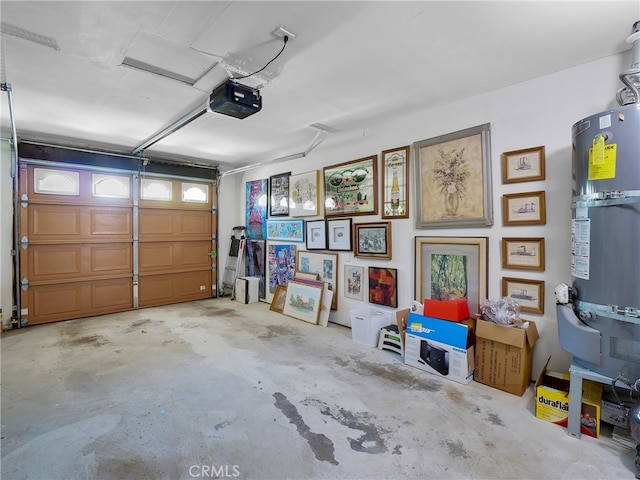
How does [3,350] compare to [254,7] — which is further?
[3,350]

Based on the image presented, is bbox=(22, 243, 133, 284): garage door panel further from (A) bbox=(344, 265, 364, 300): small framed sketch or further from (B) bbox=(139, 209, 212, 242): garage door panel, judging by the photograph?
(A) bbox=(344, 265, 364, 300): small framed sketch

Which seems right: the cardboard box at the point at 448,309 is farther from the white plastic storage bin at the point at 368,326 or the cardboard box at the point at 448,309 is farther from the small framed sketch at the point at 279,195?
the small framed sketch at the point at 279,195

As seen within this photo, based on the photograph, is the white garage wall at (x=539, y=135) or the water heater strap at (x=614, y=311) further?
the white garage wall at (x=539, y=135)

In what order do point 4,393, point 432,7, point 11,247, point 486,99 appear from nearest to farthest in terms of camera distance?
point 432,7 < point 4,393 < point 486,99 < point 11,247

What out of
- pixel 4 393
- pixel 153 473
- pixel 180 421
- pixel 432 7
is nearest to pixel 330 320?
pixel 180 421

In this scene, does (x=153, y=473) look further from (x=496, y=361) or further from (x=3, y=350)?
(x=3, y=350)

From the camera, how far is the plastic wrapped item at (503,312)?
2578 mm

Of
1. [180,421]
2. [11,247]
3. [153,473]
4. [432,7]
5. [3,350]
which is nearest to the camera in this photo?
[153,473]

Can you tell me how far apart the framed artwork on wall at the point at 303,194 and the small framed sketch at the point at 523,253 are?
2610 mm

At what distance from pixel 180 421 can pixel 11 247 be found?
4041mm

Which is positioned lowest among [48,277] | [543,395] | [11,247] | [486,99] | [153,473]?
[153,473]

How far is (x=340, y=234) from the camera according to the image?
14.5ft


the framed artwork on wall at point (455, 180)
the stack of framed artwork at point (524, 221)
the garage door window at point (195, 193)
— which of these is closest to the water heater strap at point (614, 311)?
the stack of framed artwork at point (524, 221)

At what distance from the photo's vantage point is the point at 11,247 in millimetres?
4293
